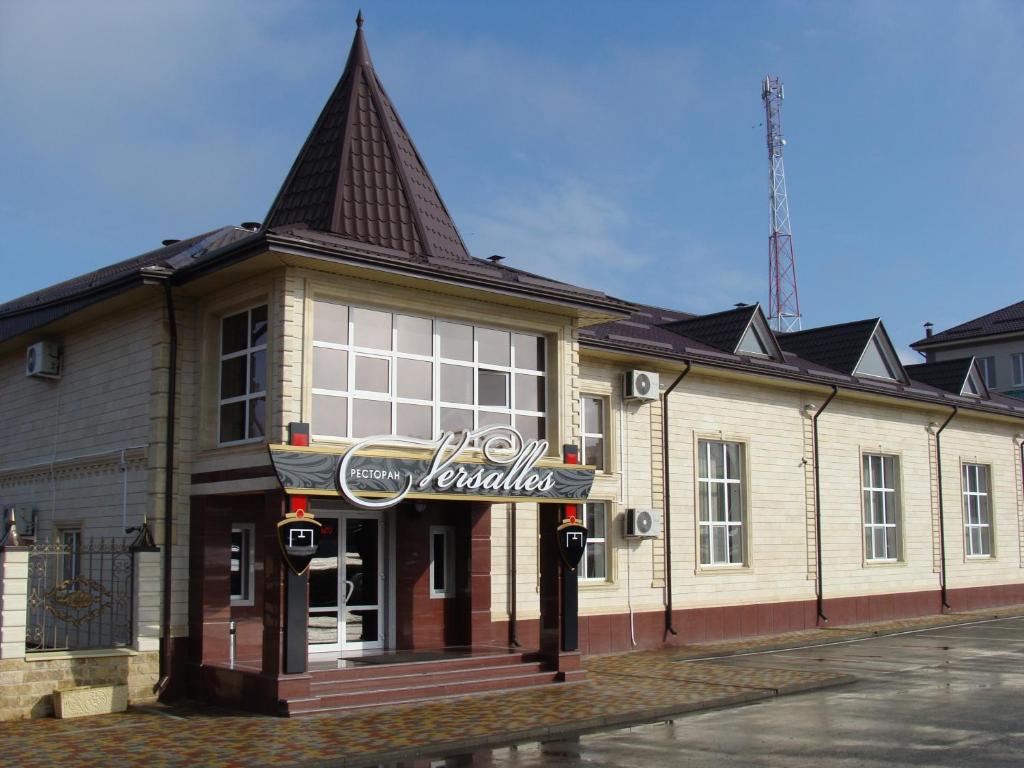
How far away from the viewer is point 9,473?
57.6 ft

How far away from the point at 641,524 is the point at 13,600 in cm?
1017

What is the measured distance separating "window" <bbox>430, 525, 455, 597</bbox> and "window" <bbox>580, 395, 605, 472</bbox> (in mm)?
3237

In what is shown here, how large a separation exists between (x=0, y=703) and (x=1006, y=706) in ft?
37.7

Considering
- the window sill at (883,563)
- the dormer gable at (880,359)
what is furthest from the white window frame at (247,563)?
the dormer gable at (880,359)

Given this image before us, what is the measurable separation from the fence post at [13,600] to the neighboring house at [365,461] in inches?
1.0

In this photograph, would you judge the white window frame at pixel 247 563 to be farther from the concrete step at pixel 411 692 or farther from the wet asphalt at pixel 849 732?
the wet asphalt at pixel 849 732

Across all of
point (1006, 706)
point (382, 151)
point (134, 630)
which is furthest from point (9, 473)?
point (1006, 706)

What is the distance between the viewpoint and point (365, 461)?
1298 centimetres

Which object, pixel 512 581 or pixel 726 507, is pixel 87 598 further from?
pixel 726 507

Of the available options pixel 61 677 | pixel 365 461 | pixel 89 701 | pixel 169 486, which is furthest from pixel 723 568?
pixel 61 677

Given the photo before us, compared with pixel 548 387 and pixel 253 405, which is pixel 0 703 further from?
pixel 548 387

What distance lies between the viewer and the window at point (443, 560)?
16484 mm

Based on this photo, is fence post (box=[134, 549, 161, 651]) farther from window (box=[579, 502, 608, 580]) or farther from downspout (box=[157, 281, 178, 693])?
window (box=[579, 502, 608, 580])

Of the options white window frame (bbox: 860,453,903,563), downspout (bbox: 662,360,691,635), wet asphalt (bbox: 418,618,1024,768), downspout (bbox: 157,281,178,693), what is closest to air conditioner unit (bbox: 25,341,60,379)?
Result: downspout (bbox: 157,281,178,693)
